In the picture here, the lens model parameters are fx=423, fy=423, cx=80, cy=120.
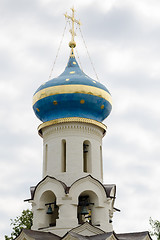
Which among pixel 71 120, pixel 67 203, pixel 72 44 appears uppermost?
pixel 72 44

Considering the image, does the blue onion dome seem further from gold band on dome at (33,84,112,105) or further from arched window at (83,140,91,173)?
arched window at (83,140,91,173)

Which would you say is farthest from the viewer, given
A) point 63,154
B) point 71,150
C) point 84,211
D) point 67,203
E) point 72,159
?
point 63,154

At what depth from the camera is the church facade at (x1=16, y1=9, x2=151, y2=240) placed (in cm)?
1164

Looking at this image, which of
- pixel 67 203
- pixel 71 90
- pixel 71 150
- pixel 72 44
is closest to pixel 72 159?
pixel 71 150

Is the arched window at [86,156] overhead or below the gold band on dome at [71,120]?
below

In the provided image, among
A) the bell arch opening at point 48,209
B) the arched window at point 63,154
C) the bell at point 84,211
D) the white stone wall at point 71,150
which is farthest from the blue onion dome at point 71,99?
the bell at point 84,211

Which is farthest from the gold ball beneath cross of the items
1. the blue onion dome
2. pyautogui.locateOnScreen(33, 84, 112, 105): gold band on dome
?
pyautogui.locateOnScreen(33, 84, 112, 105): gold band on dome

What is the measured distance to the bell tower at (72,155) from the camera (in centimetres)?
1173

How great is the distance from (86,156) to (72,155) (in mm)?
596

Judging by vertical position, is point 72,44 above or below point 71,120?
above

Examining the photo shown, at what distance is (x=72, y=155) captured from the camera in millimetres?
12352

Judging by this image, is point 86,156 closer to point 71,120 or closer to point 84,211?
point 71,120

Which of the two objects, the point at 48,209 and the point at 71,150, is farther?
the point at 71,150

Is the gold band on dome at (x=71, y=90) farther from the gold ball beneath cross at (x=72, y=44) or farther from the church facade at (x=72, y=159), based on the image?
the gold ball beneath cross at (x=72, y=44)
